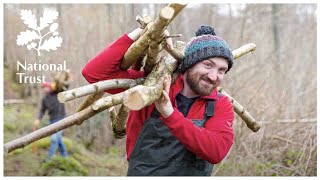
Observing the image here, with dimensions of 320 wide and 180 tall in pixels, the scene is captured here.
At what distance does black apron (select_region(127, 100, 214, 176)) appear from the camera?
9.39 feet

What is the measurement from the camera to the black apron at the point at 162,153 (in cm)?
286

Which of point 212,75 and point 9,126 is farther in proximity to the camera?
point 9,126

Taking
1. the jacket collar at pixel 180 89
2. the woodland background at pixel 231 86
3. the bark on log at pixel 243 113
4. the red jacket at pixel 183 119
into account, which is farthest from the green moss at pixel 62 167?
the jacket collar at pixel 180 89

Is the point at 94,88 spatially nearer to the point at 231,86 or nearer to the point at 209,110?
the point at 209,110

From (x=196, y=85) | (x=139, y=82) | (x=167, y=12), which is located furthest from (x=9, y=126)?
(x=167, y=12)

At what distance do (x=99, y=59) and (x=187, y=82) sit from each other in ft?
1.74

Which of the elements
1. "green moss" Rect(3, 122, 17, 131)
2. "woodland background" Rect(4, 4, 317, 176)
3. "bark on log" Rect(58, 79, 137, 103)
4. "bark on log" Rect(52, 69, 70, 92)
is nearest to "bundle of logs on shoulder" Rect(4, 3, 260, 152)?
→ "bark on log" Rect(58, 79, 137, 103)

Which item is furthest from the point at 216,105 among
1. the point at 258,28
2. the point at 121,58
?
the point at 258,28

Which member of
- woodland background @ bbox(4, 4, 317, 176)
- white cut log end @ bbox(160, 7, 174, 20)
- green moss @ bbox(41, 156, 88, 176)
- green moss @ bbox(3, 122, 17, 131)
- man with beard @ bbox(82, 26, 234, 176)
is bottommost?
green moss @ bbox(41, 156, 88, 176)

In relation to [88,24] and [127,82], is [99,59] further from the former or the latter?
[88,24]

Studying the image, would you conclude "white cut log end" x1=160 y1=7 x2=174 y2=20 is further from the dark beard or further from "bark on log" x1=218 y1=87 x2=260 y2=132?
"bark on log" x1=218 y1=87 x2=260 y2=132

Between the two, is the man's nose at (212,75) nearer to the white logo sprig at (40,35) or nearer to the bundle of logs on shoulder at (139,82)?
the bundle of logs on shoulder at (139,82)

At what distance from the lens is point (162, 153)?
287 centimetres

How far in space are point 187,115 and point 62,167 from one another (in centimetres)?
571
